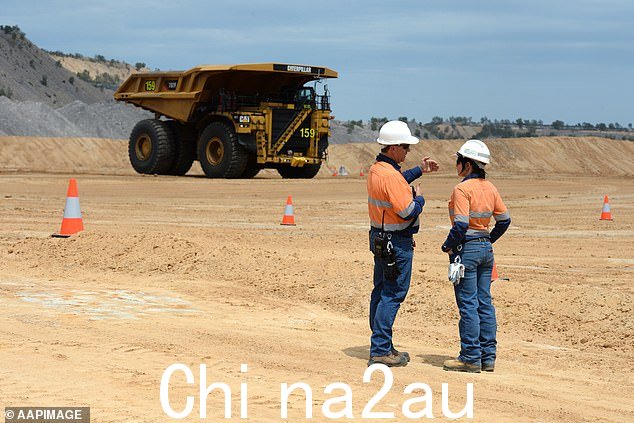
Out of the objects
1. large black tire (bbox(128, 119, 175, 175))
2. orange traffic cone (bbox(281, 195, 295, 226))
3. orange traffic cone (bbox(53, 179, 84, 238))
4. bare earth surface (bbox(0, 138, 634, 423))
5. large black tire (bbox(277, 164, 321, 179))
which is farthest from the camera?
large black tire (bbox(277, 164, 321, 179))

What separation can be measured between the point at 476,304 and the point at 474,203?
0.75 meters

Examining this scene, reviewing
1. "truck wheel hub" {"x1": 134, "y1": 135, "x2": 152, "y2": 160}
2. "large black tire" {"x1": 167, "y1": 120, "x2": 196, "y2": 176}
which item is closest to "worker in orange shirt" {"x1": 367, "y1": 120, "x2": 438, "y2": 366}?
"large black tire" {"x1": 167, "y1": 120, "x2": 196, "y2": 176}

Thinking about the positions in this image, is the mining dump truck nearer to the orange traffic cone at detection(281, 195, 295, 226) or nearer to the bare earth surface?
the bare earth surface

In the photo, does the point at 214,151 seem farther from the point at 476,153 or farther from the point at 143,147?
the point at 476,153

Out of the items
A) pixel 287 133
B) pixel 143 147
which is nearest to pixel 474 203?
pixel 287 133

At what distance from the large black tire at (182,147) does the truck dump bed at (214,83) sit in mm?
892

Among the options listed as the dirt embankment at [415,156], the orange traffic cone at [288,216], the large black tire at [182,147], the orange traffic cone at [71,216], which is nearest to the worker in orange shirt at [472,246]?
the orange traffic cone at [71,216]

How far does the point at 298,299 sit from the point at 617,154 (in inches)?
2031

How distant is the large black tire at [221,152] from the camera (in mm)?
32500

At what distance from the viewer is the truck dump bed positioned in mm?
31984

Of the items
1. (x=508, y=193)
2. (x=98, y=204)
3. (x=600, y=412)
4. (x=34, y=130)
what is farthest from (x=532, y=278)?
(x=34, y=130)

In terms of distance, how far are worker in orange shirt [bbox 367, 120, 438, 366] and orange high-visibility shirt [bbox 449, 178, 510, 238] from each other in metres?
0.25

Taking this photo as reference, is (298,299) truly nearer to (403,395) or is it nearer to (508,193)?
(403,395)

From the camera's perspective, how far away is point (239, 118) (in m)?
32.1
